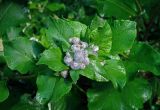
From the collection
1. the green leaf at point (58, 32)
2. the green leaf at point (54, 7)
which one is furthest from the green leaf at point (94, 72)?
the green leaf at point (54, 7)

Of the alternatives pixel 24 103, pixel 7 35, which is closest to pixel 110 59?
pixel 24 103

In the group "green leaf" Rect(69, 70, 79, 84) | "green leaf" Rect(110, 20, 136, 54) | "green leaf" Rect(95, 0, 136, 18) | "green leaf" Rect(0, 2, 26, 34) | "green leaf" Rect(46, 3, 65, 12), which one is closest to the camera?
"green leaf" Rect(69, 70, 79, 84)

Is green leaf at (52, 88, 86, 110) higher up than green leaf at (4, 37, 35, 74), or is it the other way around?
green leaf at (4, 37, 35, 74)

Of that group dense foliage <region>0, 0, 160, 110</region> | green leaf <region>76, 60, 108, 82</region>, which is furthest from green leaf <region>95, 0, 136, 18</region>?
green leaf <region>76, 60, 108, 82</region>

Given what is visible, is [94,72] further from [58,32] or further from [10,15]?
[10,15]

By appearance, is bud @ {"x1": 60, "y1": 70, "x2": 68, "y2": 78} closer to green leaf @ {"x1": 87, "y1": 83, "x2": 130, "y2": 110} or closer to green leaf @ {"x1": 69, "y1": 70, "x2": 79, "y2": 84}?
green leaf @ {"x1": 69, "y1": 70, "x2": 79, "y2": 84}

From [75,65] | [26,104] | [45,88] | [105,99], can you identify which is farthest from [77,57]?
[26,104]
